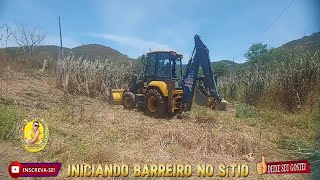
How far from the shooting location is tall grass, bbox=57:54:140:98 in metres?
12.2

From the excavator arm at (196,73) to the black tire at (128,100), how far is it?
1.85 metres

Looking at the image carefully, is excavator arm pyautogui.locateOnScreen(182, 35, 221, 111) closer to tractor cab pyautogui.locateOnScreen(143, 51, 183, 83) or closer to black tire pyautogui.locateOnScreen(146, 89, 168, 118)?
tractor cab pyautogui.locateOnScreen(143, 51, 183, 83)

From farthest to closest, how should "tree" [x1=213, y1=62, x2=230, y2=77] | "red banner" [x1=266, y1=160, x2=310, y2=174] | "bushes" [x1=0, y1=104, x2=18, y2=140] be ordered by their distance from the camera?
"tree" [x1=213, y1=62, x2=230, y2=77]
"bushes" [x1=0, y1=104, x2=18, y2=140]
"red banner" [x1=266, y1=160, x2=310, y2=174]

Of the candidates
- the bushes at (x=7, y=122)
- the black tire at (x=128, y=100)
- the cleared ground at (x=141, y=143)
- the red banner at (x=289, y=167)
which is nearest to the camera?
the red banner at (x=289, y=167)

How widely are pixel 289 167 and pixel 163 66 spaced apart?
5287mm

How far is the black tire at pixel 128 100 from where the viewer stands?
9.57 meters

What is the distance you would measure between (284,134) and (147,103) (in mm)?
4009

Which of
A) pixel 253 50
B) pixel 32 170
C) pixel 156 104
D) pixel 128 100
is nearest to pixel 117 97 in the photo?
pixel 128 100

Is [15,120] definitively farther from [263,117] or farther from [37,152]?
[263,117]

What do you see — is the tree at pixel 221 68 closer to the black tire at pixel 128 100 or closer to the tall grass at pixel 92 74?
the tall grass at pixel 92 74

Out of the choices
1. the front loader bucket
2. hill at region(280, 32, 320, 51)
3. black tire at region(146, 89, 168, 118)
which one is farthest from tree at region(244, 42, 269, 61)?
the front loader bucket

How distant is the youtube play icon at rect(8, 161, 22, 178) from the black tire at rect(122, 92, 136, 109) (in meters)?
5.72

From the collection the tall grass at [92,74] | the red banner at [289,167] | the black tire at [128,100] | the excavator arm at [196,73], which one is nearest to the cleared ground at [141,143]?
the red banner at [289,167]

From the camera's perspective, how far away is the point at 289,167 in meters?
4.03
